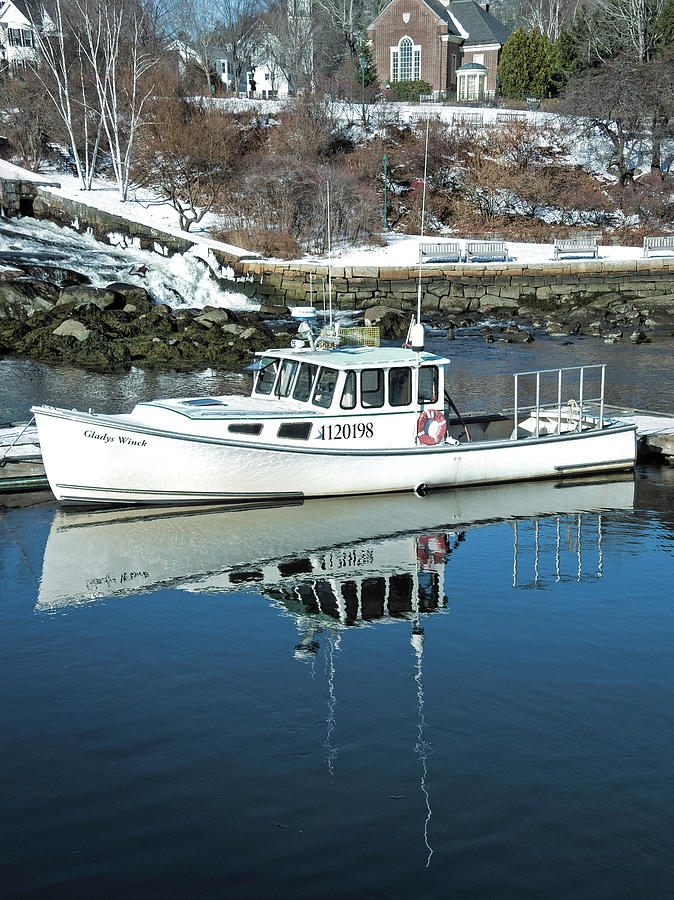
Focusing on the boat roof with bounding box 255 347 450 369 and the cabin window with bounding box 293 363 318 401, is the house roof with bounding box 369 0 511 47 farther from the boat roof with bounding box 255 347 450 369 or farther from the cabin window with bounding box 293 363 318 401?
the cabin window with bounding box 293 363 318 401

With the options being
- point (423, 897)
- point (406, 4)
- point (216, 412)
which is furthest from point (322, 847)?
point (406, 4)

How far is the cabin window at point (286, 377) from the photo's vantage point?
16656 millimetres

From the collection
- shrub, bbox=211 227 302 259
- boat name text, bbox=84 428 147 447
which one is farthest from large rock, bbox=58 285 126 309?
boat name text, bbox=84 428 147 447

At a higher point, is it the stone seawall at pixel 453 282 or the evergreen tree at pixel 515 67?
the evergreen tree at pixel 515 67

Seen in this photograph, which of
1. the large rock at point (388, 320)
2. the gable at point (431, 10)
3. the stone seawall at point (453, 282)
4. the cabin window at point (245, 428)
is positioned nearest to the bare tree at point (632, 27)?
the gable at point (431, 10)

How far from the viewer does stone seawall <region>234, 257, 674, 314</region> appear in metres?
40.9

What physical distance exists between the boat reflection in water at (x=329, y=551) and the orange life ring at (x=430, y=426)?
1095 mm

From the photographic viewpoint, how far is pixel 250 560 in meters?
14.0

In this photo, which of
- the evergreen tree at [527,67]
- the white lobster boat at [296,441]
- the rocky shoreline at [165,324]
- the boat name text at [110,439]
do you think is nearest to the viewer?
the boat name text at [110,439]

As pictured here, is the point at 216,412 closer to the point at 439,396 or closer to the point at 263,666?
→ the point at 439,396

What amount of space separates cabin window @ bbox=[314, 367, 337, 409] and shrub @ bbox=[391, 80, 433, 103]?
62.1m

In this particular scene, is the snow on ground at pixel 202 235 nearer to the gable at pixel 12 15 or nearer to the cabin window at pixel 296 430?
the gable at pixel 12 15

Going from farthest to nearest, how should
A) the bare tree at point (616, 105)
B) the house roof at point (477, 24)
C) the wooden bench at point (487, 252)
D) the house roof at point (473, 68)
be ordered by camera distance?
the house roof at point (477, 24) → the house roof at point (473, 68) → the bare tree at point (616, 105) → the wooden bench at point (487, 252)

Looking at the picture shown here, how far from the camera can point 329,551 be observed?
1438 cm
